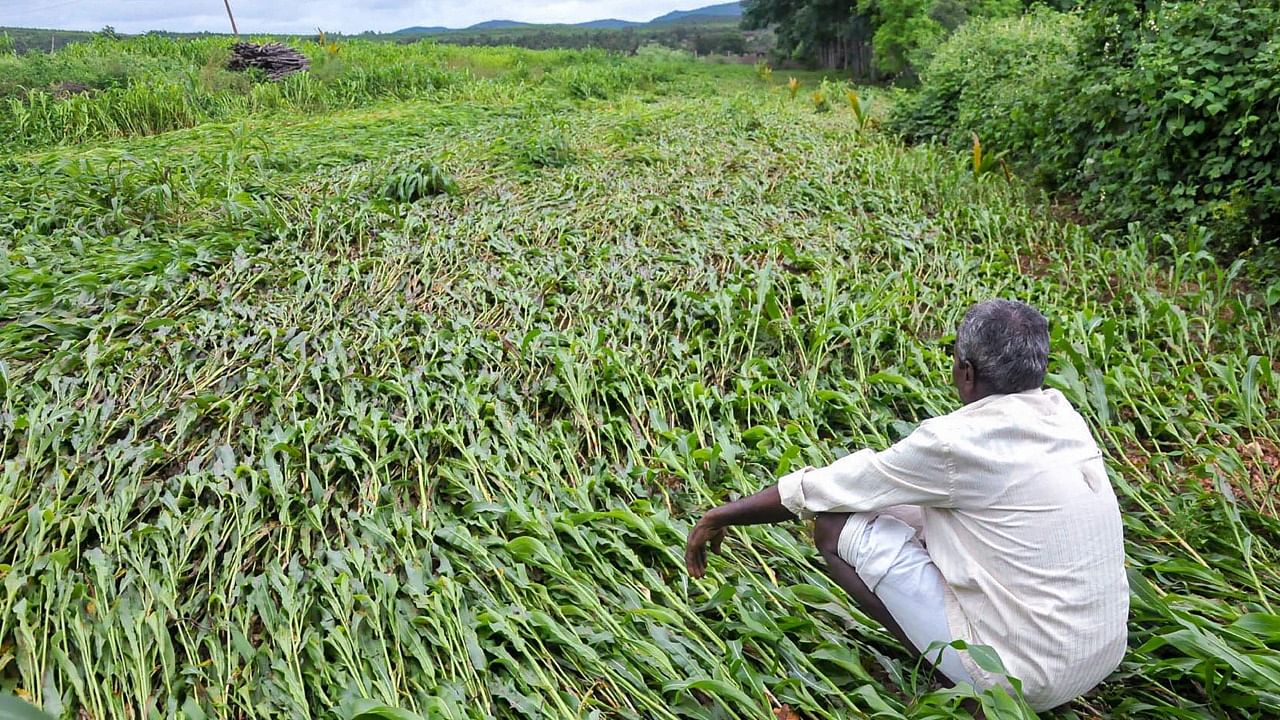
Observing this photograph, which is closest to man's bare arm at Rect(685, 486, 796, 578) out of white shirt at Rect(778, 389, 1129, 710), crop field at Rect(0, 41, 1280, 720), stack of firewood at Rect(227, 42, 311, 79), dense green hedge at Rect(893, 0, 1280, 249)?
crop field at Rect(0, 41, 1280, 720)

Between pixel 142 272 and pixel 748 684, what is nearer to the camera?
pixel 748 684

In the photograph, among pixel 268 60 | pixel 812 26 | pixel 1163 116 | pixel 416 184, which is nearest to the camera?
pixel 1163 116

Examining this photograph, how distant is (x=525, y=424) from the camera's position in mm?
2850

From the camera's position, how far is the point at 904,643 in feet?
6.08

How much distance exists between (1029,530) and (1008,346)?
38cm

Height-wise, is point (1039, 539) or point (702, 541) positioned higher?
point (1039, 539)

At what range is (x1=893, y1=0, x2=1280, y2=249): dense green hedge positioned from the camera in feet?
12.6

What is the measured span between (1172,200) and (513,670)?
14.5 ft

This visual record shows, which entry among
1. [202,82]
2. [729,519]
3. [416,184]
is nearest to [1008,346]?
[729,519]

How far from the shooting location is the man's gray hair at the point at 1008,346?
5.35 ft

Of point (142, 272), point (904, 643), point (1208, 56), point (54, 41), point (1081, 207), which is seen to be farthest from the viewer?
point (54, 41)

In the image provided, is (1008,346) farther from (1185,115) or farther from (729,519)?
(1185,115)

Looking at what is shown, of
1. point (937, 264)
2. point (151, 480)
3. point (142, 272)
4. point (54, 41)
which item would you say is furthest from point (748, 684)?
point (54, 41)

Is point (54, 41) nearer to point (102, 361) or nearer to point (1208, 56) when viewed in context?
point (102, 361)
